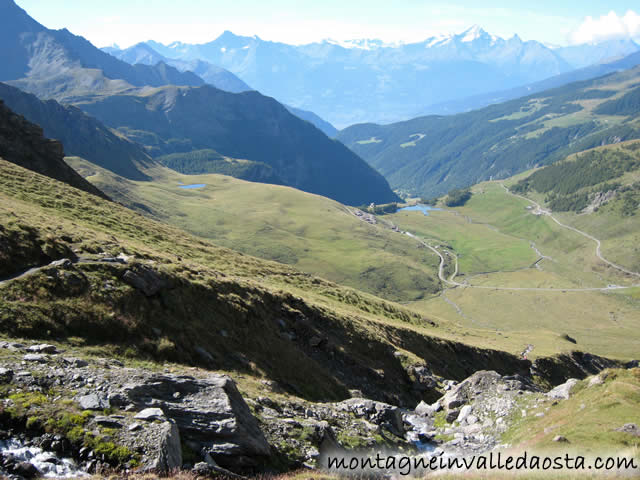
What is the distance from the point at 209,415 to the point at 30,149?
88227 mm

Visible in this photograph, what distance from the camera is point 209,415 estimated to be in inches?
690

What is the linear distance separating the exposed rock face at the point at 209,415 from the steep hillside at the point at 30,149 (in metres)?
79.8

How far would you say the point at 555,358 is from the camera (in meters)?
77.0

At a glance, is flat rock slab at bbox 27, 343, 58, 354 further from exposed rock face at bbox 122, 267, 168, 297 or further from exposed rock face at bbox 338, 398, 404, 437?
exposed rock face at bbox 338, 398, 404, 437

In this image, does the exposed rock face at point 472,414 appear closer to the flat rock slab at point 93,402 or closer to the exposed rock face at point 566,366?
the flat rock slab at point 93,402

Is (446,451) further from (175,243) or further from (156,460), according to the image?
(175,243)

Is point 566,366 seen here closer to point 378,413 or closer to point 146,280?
point 378,413

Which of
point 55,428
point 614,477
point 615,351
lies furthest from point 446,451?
point 615,351

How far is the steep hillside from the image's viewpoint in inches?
3191

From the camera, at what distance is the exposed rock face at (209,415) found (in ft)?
55.0

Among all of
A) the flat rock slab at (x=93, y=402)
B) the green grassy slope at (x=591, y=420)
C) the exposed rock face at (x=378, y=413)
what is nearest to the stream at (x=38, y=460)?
the flat rock slab at (x=93, y=402)

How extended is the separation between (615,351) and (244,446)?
578 feet

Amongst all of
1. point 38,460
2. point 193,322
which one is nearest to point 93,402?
point 38,460

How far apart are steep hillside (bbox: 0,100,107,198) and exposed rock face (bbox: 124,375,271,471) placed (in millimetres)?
79787
